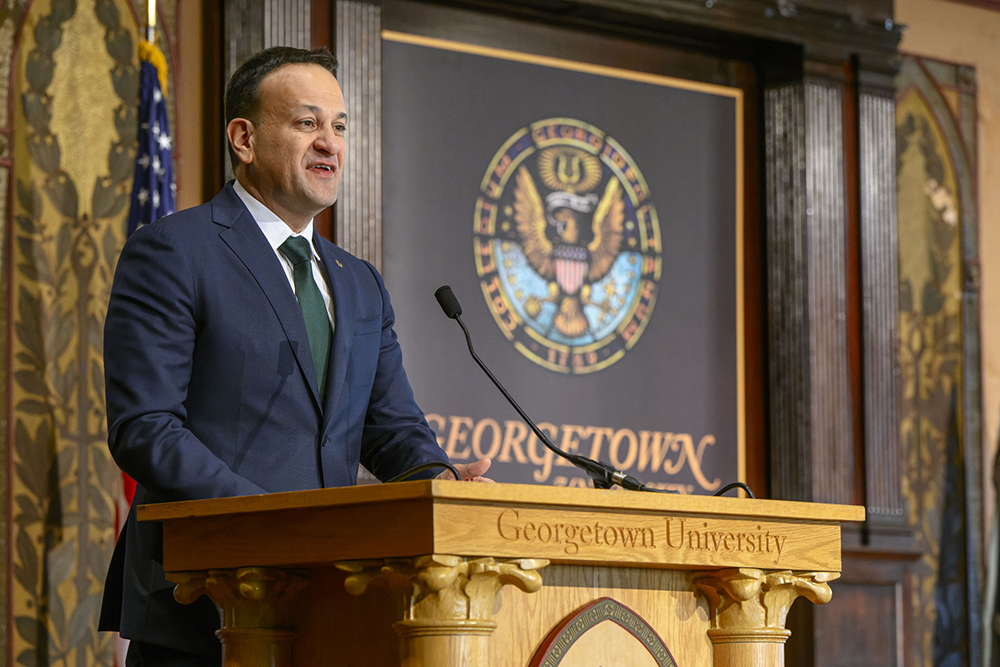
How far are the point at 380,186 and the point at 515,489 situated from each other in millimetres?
2886

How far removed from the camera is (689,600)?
191 cm

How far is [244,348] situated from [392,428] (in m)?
0.37

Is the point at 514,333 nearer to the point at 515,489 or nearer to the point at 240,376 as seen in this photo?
the point at 240,376

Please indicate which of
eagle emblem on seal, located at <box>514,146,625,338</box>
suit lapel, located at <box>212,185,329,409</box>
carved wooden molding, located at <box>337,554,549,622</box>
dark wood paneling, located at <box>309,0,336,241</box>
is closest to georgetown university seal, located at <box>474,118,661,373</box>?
eagle emblem on seal, located at <box>514,146,625,338</box>

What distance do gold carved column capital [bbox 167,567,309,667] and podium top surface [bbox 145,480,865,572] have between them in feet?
0.08

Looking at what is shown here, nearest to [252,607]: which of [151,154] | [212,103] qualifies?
[151,154]

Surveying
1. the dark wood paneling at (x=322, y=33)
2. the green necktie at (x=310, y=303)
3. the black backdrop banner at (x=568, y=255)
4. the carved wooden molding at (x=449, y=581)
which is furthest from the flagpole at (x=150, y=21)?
the carved wooden molding at (x=449, y=581)

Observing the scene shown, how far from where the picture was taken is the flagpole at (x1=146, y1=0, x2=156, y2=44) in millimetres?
3855

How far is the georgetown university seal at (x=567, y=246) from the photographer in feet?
15.8

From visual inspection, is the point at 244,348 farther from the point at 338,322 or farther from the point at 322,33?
the point at 322,33

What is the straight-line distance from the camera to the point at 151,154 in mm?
3861

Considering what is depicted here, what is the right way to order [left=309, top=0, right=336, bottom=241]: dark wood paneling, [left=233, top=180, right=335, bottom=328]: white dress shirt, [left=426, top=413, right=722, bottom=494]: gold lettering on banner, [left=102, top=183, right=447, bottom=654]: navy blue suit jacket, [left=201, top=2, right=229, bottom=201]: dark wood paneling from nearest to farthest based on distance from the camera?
[left=102, top=183, right=447, bottom=654]: navy blue suit jacket → [left=233, top=180, right=335, bottom=328]: white dress shirt → [left=201, top=2, right=229, bottom=201]: dark wood paneling → [left=309, top=0, right=336, bottom=241]: dark wood paneling → [left=426, top=413, right=722, bottom=494]: gold lettering on banner

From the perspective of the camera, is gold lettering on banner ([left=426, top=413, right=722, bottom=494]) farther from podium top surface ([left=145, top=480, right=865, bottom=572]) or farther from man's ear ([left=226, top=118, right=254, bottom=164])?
podium top surface ([left=145, top=480, right=865, bottom=572])

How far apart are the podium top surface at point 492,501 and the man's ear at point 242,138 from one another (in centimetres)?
69
